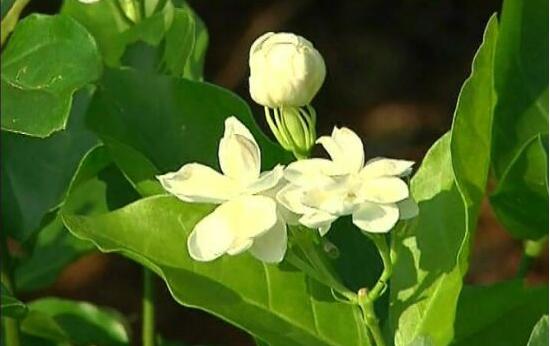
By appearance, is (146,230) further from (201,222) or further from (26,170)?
(26,170)

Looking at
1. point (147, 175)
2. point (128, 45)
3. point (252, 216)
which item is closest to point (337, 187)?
point (252, 216)

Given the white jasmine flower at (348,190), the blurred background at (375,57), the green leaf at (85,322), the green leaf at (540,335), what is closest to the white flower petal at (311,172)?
the white jasmine flower at (348,190)

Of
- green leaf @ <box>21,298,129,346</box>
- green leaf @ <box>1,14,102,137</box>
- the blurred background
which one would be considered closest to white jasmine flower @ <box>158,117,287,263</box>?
green leaf @ <box>1,14,102,137</box>

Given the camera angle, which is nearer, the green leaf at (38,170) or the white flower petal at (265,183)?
the white flower petal at (265,183)

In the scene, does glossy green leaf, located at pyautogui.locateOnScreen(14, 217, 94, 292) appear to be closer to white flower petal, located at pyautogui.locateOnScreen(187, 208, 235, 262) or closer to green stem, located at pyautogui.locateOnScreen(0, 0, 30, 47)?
green stem, located at pyautogui.locateOnScreen(0, 0, 30, 47)

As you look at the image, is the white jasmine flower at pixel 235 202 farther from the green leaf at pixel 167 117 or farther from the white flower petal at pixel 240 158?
the green leaf at pixel 167 117

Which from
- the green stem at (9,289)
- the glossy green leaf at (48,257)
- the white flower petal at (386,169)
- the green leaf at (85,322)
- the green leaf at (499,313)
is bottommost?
the green leaf at (85,322)
